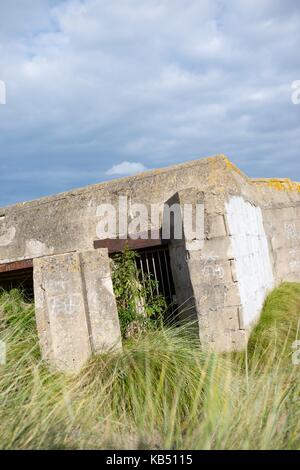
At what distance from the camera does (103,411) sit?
139 inches

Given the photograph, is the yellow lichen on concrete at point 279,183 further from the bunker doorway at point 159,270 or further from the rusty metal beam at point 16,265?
the rusty metal beam at point 16,265

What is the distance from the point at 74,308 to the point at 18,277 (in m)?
2.60

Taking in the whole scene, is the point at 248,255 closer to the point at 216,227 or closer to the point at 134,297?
the point at 216,227

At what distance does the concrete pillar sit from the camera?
14.2ft

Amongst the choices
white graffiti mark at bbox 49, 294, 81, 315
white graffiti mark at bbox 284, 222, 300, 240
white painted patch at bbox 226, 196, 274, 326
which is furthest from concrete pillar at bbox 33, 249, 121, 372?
white graffiti mark at bbox 284, 222, 300, 240

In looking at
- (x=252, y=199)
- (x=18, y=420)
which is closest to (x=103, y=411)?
(x=18, y=420)

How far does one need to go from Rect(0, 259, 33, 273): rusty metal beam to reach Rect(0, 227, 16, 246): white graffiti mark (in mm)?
575

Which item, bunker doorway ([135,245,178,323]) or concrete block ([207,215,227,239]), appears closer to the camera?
concrete block ([207,215,227,239])

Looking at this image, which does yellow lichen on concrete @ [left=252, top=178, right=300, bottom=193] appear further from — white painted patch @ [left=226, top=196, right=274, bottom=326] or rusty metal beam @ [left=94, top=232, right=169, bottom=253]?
rusty metal beam @ [left=94, top=232, right=169, bottom=253]

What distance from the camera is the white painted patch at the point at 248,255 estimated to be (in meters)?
5.46

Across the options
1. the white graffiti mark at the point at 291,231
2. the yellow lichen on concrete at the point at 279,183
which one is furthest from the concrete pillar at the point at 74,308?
the white graffiti mark at the point at 291,231

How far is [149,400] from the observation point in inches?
129

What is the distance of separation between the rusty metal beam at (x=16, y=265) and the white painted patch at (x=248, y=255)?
274cm

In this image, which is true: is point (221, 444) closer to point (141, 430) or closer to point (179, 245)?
point (141, 430)
